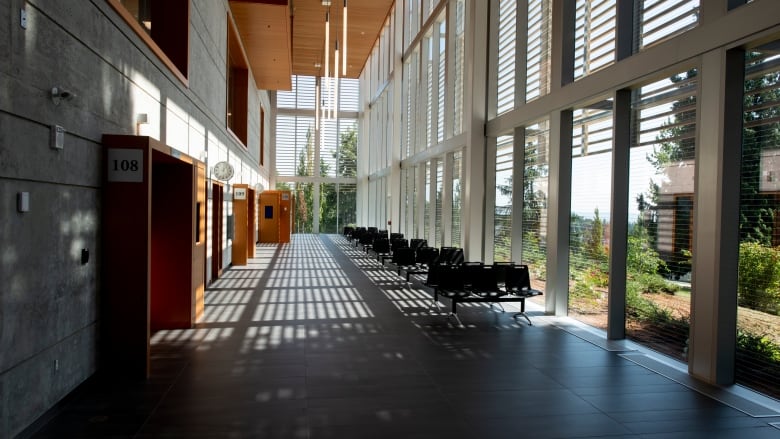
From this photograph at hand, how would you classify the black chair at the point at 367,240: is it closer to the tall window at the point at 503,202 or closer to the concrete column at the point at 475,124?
the concrete column at the point at 475,124

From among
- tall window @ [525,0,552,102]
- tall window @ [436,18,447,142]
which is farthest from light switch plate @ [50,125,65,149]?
tall window @ [436,18,447,142]

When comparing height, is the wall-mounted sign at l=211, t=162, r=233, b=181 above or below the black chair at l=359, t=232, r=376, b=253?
above

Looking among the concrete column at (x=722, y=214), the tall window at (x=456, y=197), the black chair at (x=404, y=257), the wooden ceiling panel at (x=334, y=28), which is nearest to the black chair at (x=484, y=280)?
the concrete column at (x=722, y=214)

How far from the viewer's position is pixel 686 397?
455 centimetres

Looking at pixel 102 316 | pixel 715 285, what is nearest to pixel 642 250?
pixel 715 285

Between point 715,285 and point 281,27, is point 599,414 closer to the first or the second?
point 715,285

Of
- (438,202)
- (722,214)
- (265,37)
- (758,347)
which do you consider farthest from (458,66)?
(758,347)

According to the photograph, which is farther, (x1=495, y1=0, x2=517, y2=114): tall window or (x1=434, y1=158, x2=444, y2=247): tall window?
(x1=434, y1=158, x2=444, y2=247): tall window

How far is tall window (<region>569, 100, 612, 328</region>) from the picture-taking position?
22.9 feet

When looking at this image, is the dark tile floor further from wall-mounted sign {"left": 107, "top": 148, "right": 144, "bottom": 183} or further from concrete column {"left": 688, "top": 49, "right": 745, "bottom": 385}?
wall-mounted sign {"left": 107, "top": 148, "right": 144, "bottom": 183}

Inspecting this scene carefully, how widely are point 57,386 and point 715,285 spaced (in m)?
5.38

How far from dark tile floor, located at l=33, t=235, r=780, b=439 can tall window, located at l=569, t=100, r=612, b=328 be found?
63 centimetres

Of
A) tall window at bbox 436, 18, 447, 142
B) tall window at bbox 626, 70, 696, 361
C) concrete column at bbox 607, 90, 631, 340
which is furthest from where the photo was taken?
tall window at bbox 436, 18, 447, 142

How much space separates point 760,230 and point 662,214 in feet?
4.14
